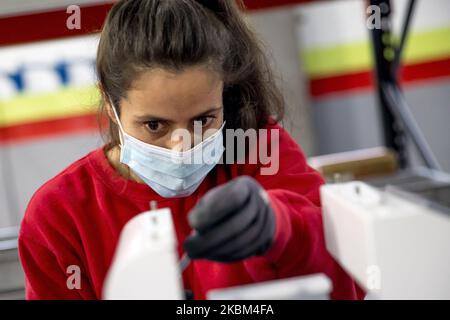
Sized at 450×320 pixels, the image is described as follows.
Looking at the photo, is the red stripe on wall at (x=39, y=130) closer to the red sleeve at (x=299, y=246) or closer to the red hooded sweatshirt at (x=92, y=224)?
the red hooded sweatshirt at (x=92, y=224)

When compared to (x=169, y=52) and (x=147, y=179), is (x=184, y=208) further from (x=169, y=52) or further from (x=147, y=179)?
(x=169, y=52)

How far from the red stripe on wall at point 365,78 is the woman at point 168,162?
252 cm

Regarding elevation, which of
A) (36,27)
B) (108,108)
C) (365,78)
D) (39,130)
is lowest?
(39,130)

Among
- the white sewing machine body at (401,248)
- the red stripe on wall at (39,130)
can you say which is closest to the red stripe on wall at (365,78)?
the red stripe on wall at (39,130)

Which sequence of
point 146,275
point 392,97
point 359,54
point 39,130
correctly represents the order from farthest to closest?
point 359,54, point 39,130, point 392,97, point 146,275

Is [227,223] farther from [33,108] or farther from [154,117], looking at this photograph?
[33,108]

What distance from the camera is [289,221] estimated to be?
688 mm

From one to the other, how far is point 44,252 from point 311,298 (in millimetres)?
529

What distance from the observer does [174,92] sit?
0.79m

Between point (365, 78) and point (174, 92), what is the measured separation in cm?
295

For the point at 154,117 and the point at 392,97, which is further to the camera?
the point at 392,97

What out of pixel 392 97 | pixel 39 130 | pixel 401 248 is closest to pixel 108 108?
pixel 401 248

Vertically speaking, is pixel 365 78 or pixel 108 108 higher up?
pixel 108 108

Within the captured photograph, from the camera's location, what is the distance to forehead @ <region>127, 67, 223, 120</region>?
0.79m
